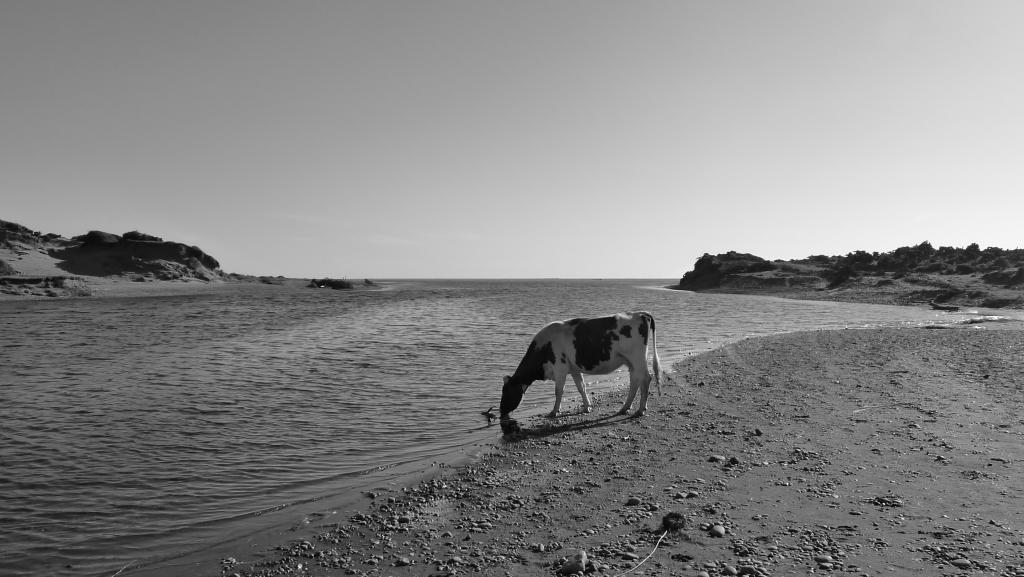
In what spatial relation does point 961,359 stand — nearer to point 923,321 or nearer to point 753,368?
point 753,368

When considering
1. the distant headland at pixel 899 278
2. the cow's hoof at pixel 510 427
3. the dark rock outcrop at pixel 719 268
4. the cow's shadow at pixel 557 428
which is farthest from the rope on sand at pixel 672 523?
the dark rock outcrop at pixel 719 268

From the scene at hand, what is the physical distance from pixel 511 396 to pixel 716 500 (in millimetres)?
5988

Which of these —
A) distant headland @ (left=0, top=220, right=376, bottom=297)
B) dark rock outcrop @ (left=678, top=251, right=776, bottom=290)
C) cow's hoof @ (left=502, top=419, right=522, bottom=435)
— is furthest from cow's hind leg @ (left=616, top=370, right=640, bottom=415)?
dark rock outcrop @ (left=678, top=251, right=776, bottom=290)

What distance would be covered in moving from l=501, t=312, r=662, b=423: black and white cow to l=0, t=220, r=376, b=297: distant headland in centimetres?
6588

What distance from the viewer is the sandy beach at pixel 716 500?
5.32 metres

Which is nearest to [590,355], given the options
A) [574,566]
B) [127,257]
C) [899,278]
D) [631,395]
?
[631,395]

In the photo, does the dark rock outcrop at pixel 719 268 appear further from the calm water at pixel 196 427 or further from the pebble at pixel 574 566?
the pebble at pixel 574 566

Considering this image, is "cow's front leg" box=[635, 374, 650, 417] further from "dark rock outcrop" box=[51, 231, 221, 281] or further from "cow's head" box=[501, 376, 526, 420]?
"dark rock outcrop" box=[51, 231, 221, 281]

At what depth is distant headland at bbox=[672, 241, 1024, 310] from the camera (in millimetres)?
47906

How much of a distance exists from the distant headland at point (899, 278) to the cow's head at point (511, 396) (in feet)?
153

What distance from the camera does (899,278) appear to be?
64.7m

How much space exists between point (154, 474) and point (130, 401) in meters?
5.82

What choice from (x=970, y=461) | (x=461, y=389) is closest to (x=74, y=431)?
(x=461, y=389)

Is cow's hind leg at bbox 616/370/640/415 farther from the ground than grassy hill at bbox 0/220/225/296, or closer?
closer
